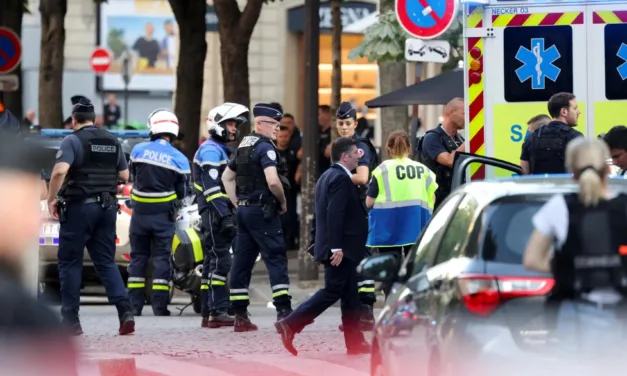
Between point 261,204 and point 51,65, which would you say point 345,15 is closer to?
point 51,65

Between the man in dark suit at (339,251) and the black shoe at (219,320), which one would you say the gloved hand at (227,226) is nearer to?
the black shoe at (219,320)

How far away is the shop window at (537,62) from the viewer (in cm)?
1238

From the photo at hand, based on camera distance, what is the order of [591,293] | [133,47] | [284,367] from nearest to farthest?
[591,293] < [284,367] < [133,47]

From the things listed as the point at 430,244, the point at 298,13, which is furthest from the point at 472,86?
the point at 298,13

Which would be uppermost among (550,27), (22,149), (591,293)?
(550,27)

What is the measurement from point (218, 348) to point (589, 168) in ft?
18.6

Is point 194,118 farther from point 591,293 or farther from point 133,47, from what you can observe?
point 133,47

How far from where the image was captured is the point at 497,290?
6652 mm

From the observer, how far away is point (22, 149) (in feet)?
18.5

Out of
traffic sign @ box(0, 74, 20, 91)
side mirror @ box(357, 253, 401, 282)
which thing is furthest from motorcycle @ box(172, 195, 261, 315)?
side mirror @ box(357, 253, 401, 282)

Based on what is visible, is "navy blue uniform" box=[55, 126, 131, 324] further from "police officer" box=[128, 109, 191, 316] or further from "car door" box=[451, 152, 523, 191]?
"car door" box=[451, 152, 523, 191]

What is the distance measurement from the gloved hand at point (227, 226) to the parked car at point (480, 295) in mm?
6306

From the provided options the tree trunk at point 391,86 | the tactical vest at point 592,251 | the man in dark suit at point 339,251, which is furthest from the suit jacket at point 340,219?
the tree trunk at point 391,86

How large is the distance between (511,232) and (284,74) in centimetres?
3787
